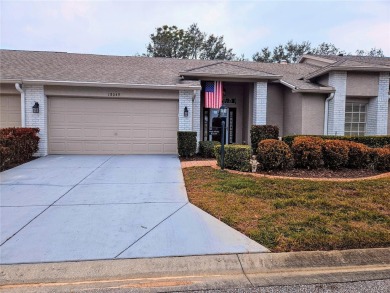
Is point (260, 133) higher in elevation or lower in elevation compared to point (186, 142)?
higher

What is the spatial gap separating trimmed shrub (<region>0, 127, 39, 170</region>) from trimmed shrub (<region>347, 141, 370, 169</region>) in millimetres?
10210

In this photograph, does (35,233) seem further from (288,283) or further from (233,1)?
(233,1)

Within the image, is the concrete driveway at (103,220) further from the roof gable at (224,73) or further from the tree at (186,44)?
the tree at (186,44)

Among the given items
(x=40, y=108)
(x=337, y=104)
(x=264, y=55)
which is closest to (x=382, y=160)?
(x=337, y=104)

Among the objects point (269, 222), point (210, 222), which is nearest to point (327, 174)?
point (269, 222)

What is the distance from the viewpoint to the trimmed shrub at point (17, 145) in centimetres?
909

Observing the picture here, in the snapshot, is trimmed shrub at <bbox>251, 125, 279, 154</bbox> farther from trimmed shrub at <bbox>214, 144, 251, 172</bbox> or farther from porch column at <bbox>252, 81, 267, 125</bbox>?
trimmed shrub at <bbox>214, 144, 251, 172</bbox>

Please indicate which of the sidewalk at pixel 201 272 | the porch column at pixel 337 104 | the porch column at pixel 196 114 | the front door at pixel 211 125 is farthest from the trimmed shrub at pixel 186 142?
the sidewalk at pixel 201 272

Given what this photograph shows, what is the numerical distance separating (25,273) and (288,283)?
9.66 ft

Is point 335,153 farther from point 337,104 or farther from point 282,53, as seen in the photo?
point 282,53

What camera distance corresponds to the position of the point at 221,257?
3730mm

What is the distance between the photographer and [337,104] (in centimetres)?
1312

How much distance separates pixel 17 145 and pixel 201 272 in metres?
8.78

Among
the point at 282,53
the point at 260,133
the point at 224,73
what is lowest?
the point at 260,133
